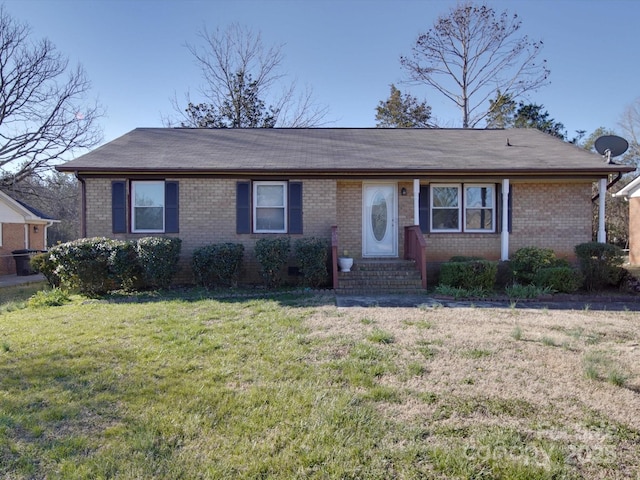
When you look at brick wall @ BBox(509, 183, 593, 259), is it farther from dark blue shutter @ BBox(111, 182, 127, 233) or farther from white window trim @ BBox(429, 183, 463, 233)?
dark blue shutter @ BBox(111, 182, 127, 233)

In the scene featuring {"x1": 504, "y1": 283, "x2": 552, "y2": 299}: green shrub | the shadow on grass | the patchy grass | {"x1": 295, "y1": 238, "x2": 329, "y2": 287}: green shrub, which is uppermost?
{"x1": 295, "y1": 238, "x2": 329, "y2": 287}: green shrub

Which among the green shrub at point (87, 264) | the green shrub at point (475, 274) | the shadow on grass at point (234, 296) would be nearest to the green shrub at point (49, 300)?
the green shrub at point (87, 264)

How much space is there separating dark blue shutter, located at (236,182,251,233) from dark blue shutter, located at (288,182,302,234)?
3.74ft

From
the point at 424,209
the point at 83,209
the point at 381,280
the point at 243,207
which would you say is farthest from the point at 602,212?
the point at 83,209

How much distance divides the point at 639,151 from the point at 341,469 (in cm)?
3696

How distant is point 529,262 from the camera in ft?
Answer: 32.2

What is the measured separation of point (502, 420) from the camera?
10.3ft

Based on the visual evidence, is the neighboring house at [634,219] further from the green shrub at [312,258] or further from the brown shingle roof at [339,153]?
the green shrub at [312,258]

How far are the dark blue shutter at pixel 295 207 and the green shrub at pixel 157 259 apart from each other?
3112 mm

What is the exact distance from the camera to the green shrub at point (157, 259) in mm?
9242

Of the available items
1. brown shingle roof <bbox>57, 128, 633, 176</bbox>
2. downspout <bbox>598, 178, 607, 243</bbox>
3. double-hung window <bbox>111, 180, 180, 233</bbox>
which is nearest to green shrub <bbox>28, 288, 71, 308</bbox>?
double-hung window <bbox>111, 180, 180, 233</bbox>

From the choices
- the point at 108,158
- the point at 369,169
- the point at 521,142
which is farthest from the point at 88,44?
the point at 521,142

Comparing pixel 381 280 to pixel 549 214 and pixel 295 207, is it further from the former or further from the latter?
pixel 549 214

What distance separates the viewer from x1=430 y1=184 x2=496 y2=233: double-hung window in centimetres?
1123
